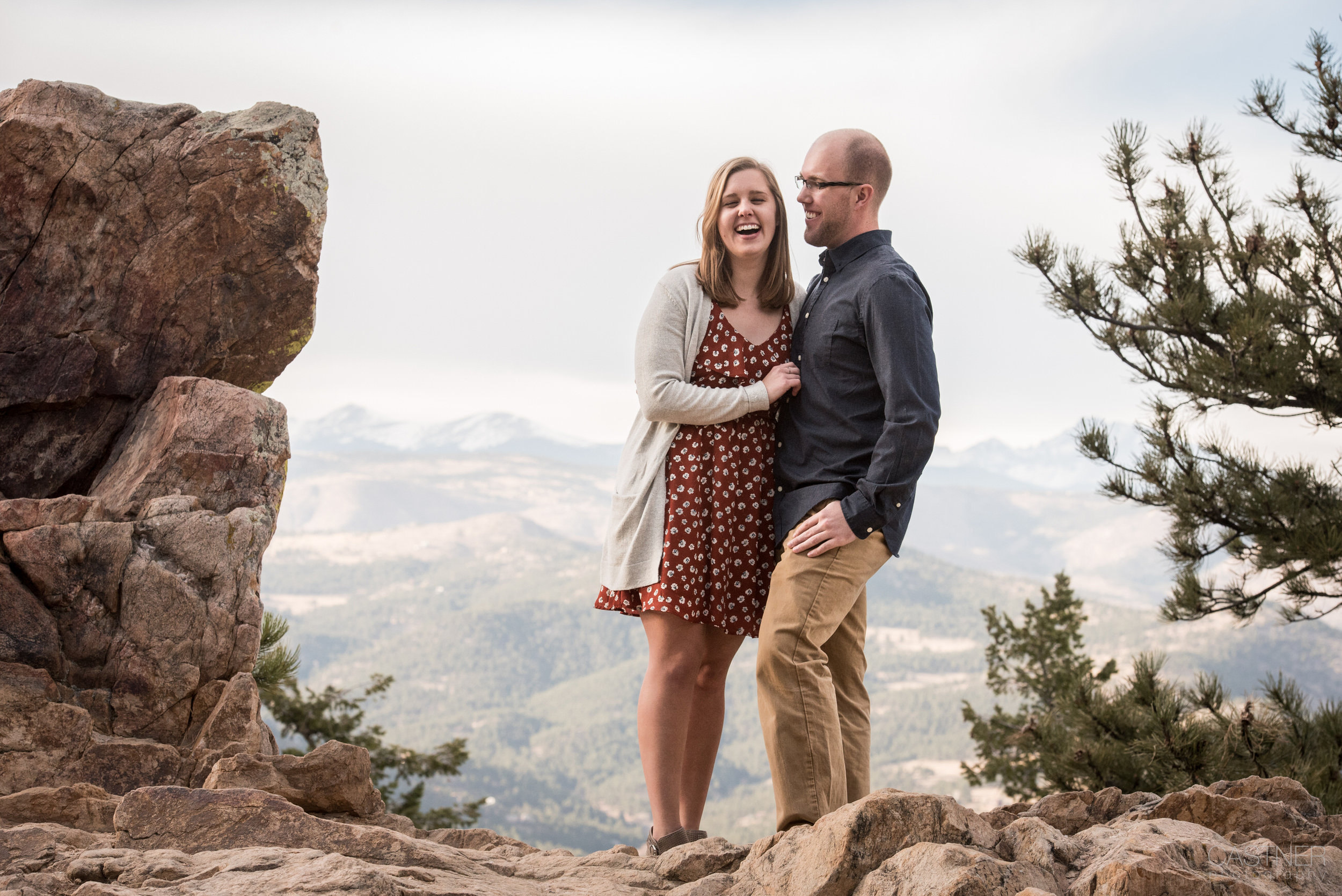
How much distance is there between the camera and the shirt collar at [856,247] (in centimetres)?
424

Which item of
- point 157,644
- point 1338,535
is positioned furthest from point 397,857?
point 1338,535

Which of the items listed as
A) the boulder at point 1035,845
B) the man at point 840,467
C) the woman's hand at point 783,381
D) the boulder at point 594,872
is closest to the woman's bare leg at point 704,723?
the man at point 840,467

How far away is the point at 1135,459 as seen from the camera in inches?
365

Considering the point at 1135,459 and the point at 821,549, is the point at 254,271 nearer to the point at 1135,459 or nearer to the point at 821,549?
the point at 821,549

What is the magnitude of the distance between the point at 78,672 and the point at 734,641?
2881 mm

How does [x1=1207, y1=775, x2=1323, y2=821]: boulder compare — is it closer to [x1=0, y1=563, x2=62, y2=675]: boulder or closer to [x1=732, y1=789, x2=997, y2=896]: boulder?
[x1=732, y1=789, x2=997, y2=896]: boulder

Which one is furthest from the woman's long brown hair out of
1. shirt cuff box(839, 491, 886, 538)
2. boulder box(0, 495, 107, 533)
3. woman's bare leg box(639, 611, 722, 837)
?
boulder box(0, 495, 107, 533)

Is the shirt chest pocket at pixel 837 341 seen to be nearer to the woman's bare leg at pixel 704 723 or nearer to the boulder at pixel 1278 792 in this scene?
the woman's bare leg at pixel 704 723

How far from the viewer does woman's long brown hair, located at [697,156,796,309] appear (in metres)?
4.32

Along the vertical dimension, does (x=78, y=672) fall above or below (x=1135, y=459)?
below

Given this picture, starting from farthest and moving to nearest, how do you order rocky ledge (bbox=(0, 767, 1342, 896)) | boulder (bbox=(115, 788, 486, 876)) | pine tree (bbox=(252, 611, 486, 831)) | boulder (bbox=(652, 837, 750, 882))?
pine tree (bbox=(252, 611, 486, 831)), boulder (bbox=(652, 837, 750, 882)), boulder (bbox=(115, 788, 486, 876)), rocky ledge (bbox=(0, 767, 1342, 896))

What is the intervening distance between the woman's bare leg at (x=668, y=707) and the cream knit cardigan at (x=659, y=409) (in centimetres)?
23

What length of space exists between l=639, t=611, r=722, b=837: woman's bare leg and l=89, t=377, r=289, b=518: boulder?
7.28 feet

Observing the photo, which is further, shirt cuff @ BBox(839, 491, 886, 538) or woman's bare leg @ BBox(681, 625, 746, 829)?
woman's bare leg @ BBox(681, 625, 746, 829)
